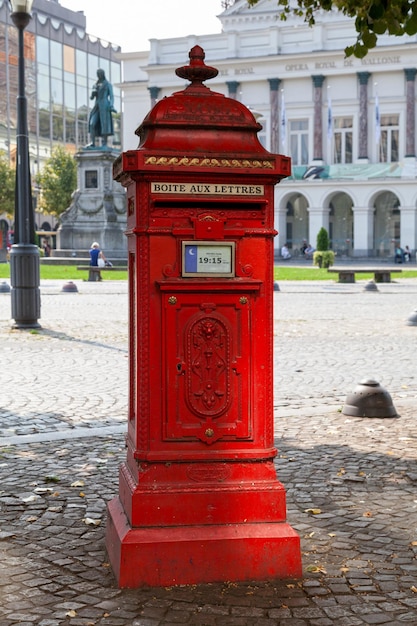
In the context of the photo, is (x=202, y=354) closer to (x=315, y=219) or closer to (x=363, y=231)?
(x=363, y=231)

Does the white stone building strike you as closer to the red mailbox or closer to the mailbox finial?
the mailbox finial

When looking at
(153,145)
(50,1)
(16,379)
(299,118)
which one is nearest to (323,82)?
(299,118)

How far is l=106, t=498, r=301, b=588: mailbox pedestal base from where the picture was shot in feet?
12.9

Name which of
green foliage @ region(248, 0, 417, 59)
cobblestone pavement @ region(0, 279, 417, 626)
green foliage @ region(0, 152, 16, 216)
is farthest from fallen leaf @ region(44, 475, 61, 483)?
green foliage @ region(0, 152, 16, 216)

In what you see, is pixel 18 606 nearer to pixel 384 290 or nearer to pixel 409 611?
pixel 409 611

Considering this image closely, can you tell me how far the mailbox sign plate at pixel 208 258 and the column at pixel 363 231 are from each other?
62.7m

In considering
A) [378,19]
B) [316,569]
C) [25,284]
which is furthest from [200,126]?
[25,284]

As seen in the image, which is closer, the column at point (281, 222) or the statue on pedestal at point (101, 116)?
the statue on pedestal at point (101, 116)

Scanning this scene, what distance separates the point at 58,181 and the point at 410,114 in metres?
26.5

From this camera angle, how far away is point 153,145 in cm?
396

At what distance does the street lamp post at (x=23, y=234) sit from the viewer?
1457cm

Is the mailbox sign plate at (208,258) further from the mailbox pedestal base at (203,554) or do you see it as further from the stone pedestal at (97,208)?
the stone pedestal at (97,208)

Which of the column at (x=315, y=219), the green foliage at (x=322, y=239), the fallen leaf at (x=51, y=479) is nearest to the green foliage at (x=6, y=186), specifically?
the column at (x=315, y=219)

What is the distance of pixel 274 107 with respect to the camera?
68.2m
